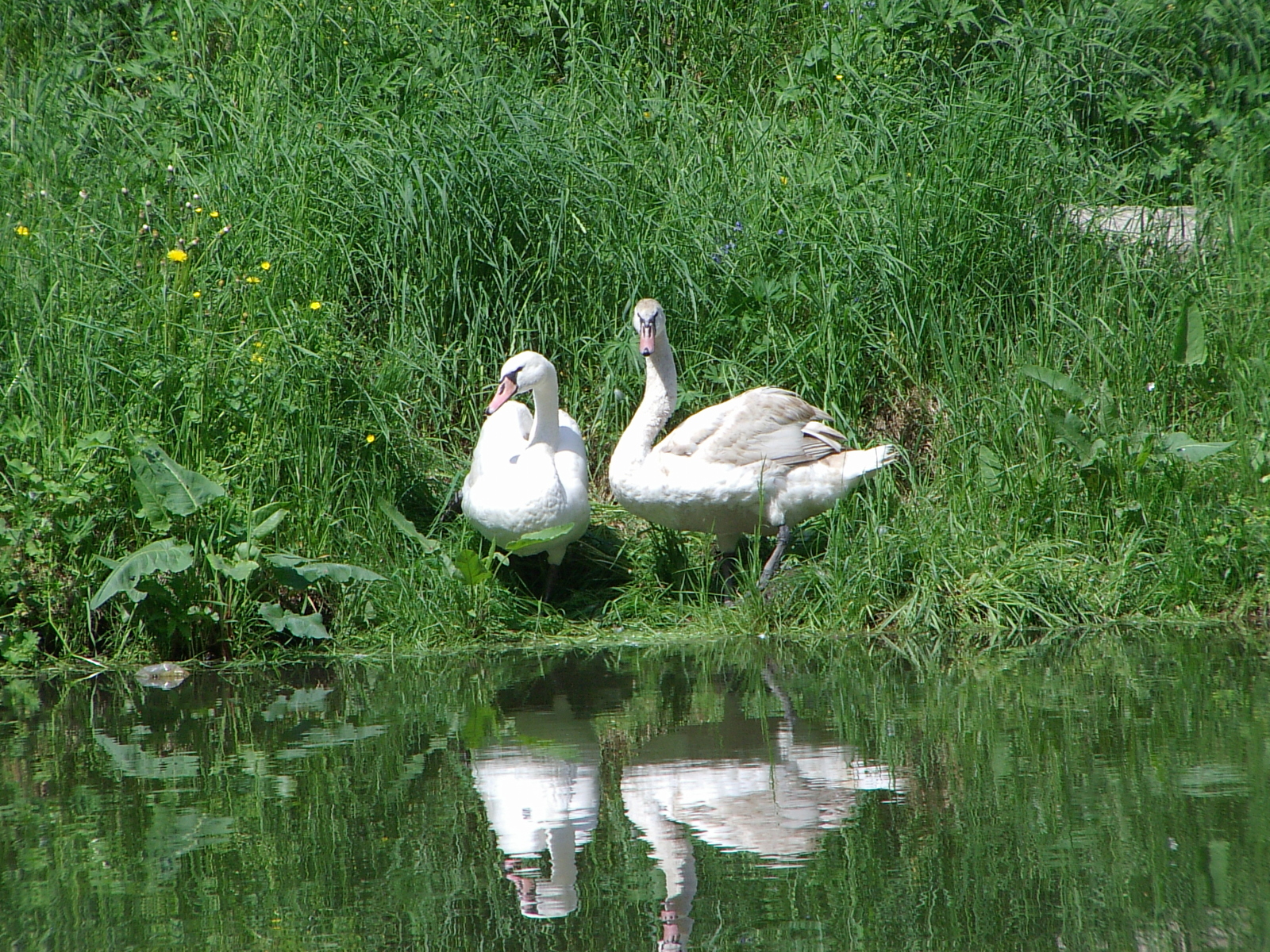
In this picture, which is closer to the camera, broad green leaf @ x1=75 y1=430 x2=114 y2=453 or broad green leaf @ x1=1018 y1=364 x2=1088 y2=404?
broad green leaf @ x1=75 y1=430 x2=114 y2=453

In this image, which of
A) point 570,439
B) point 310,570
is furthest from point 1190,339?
point 310,570

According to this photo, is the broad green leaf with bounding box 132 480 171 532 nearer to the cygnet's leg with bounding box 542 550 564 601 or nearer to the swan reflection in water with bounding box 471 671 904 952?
the cygnet's leg with bounding box 542 550 564 601

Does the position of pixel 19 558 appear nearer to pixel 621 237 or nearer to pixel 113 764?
pixel 113 764

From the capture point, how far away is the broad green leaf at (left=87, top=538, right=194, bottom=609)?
4.92m

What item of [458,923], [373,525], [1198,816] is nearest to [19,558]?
[373,525]

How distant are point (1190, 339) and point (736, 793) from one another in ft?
13.2

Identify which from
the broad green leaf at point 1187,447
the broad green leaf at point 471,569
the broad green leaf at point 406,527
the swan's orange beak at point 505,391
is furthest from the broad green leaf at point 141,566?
the broad green leaf at point 1187,447

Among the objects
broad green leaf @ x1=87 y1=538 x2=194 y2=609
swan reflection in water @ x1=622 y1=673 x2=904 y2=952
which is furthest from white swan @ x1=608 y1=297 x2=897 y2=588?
broad green leaf @ x1=87 y1=538 x2=194 y2=609

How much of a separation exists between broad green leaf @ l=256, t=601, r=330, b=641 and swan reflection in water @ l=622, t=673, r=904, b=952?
1.89 meters

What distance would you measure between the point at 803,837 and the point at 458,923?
0.83 meters

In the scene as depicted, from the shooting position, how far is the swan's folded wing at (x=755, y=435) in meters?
5.47

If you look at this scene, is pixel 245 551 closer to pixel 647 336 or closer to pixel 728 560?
pixel 647 336

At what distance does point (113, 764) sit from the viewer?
378cm

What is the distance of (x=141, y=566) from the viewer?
4.97m
